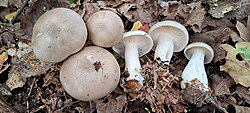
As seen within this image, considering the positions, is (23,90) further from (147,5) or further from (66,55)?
(147,5)

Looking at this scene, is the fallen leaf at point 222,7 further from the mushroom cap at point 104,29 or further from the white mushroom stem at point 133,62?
the mushroom cap at point 104,29

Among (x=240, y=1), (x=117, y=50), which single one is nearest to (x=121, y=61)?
(x=117, y=50)

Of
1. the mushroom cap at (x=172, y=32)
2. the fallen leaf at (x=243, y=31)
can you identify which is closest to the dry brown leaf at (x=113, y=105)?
the mushroom cap at (x=172, y=32)

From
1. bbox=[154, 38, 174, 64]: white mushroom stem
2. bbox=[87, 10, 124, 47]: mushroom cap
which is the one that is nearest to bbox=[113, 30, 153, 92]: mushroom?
bbox=[154, 38, 174, 64]: white mushroom stem

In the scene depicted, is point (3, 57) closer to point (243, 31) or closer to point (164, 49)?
point (164, 49)

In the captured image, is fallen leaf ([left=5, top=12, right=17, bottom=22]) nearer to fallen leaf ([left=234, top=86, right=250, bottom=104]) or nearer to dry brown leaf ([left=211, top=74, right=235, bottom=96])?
dry brown leaf ([left=211, top=74, right=235, bottom=96])

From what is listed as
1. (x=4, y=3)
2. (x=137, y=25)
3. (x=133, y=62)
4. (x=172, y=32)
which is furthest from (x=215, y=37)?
(x=4, y=3)
